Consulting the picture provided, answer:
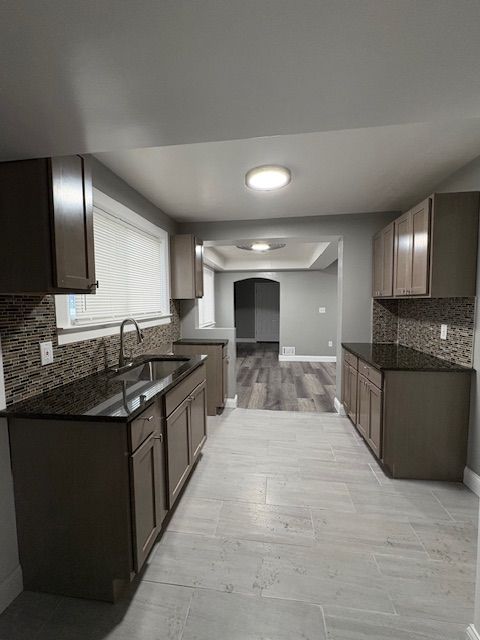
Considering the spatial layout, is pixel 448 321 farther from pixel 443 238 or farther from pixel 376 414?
pixel 376 414

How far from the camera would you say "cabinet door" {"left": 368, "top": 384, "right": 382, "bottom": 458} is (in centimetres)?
241

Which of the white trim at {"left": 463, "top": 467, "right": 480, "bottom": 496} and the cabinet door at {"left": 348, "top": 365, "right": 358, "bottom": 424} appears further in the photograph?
the cabinet door at {"left": 348, "top": 365, "right": 358, "bottom": 424}

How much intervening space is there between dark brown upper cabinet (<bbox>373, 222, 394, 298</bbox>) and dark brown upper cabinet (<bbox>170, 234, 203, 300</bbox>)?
85.3 inches

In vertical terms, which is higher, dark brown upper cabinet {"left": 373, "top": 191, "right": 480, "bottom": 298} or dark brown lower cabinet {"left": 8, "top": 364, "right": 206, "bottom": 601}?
dark brown upper cabinet {"left": 373, "top": 191, "right": 480, "bottom": 298}

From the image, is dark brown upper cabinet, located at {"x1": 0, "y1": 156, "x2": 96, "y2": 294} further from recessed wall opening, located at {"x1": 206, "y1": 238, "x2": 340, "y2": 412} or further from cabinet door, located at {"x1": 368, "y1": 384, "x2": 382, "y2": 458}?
recessed wall opening, located at {"x1": 206, "y1": 238, "x2": 340, "y2": 412}

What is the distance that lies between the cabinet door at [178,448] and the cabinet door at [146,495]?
0.11m

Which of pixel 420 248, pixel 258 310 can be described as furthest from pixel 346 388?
pixel 258 310

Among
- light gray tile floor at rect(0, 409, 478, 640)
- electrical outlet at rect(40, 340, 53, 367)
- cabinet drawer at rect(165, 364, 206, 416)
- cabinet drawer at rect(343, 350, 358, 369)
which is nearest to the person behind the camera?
light gray tile floor at rect(0, 409, 478, 640)

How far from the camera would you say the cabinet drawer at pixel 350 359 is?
3.08 meters

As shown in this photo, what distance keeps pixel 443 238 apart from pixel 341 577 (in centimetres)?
232

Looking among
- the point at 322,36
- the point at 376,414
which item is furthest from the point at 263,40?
the point at 376,414

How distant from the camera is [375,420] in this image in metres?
2.50

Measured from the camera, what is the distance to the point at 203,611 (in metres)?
1.35

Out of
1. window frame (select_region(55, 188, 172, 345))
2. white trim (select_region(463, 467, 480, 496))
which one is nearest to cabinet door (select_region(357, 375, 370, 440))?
white trim (select_region(463, 467, 480, 496))
